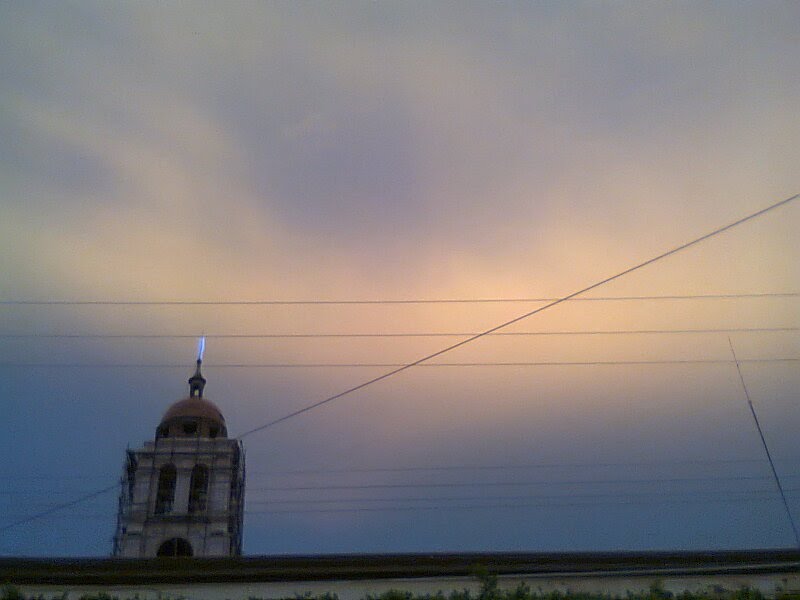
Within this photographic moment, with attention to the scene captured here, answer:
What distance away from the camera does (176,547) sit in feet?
147

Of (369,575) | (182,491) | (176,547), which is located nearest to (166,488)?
(182,491)

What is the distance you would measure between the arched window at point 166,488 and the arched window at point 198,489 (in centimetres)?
107

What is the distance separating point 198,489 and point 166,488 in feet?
5.98

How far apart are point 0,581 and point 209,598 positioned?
135 inches

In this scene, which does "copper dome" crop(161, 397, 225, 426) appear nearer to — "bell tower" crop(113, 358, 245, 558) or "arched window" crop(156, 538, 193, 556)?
"bell tower" crop(113, 358, 245, 558)

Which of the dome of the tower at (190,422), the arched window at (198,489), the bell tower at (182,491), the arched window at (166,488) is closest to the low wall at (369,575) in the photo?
the bell tower at (182,491)

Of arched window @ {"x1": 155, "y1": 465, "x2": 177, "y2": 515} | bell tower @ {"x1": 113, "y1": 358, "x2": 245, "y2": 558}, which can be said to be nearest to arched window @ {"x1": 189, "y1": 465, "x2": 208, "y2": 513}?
bell tower @ {"x1": 113, "y1": 358, "x2": 245, "y2": 558}

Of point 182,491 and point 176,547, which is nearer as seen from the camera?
point 176,547

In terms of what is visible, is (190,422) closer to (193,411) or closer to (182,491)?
(193,411)

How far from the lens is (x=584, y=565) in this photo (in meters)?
13.6

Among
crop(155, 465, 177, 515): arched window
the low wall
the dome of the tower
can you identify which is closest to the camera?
the low wall

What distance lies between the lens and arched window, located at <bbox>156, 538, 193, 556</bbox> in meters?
44.5

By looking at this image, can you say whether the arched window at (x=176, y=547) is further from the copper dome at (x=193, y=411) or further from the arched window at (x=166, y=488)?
the copper dome at (x=193, y=411)

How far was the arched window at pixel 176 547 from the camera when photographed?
146ft
